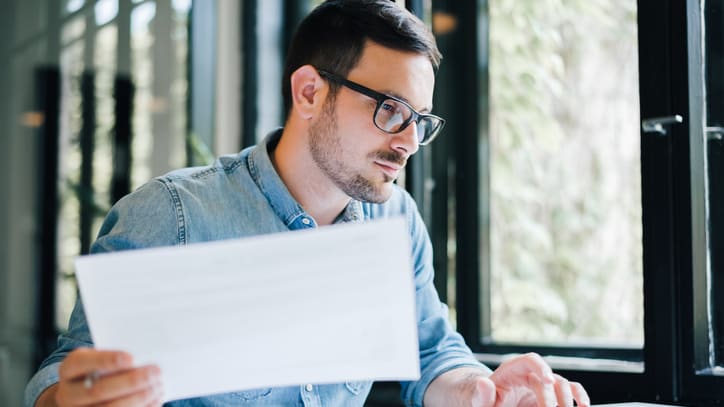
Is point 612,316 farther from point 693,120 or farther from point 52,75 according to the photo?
point 52,75

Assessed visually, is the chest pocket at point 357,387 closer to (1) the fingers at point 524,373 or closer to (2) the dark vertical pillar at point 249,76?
(1) the fingers at point 524,373

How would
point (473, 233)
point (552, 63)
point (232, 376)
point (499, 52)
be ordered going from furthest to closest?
1. point (552, 63)
2. point (499, 52)
3. point (473, 233)
4. point (232, 376)

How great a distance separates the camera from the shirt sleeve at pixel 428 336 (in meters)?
1.27

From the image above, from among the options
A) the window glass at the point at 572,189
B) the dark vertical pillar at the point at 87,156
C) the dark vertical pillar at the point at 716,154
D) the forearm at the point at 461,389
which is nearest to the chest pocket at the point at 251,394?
the forearm at the point at 461,389

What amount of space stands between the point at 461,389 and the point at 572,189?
5.96 ft

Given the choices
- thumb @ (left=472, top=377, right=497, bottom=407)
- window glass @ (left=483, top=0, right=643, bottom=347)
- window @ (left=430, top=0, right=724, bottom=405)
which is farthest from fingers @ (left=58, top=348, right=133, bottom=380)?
window glass @ (left=483, top=0, right=643, bottom=347)

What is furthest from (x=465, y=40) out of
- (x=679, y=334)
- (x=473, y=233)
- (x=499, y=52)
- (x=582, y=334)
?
(x=582, y=334)

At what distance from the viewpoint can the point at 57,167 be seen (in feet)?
8.19

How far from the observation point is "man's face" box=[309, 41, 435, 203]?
125 centimetres

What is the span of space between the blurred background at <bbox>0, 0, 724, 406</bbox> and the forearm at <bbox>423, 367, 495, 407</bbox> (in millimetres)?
569

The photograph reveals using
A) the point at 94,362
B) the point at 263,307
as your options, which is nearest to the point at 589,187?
the point at 263,307

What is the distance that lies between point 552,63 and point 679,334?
4.21ft

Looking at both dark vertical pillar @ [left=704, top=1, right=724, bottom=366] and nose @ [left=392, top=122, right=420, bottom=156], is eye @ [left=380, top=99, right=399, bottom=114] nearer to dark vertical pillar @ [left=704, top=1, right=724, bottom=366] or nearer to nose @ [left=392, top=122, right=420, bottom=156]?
nose @ [left=392, top=122, right=420, bottom=156]

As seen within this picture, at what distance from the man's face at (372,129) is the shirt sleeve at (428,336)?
0.60ft
